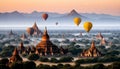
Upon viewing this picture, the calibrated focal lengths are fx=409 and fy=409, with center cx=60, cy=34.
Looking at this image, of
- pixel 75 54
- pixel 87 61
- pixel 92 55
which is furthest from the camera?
pixel 75 54

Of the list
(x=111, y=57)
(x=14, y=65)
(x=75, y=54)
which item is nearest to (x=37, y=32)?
(x=75, y=54)

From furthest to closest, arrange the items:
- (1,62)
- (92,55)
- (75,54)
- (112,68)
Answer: (75,54), (92,55), (1,62), (112,68)

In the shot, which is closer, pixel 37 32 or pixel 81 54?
pixel 81 54

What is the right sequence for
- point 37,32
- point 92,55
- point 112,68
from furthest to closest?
point 37,32 < point 92,55 < point 112,68

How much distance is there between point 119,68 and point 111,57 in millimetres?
12404

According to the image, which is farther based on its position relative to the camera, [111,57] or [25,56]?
[25,56]

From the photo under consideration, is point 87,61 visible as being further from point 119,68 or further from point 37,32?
point 37,32

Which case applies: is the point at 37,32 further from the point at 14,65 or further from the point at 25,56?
the point at 14,65

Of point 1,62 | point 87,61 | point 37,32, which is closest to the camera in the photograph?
point 1,62

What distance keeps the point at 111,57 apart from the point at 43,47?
1080 cm

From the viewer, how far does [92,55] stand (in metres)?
58.1

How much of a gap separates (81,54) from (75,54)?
310 centimetres

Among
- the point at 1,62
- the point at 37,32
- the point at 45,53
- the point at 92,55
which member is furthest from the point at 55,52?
the point at 37,32

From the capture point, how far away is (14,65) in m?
42.5
